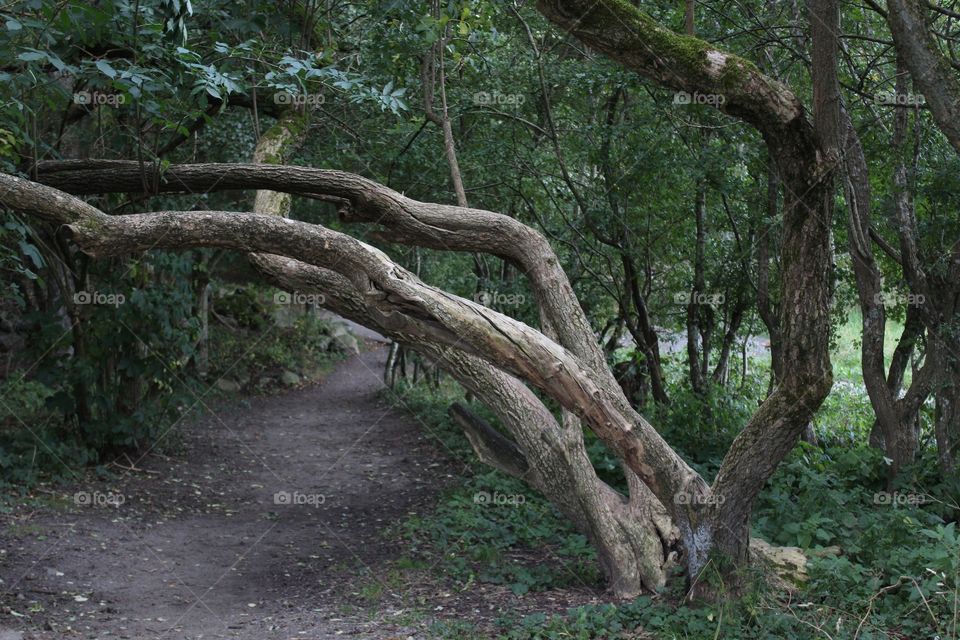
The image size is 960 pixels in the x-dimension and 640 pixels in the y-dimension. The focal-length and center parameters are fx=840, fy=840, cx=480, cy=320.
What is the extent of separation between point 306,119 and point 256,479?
4.12 meters

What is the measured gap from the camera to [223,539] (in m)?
7.19

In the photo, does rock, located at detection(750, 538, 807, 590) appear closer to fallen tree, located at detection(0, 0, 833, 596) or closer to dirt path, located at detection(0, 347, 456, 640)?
fallen tree, located at detection(0, 0, 833, 596)

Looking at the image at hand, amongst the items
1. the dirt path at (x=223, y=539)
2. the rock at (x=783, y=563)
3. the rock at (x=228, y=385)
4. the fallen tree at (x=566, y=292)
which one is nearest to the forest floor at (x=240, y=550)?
the dirt path at (x=223, y=539)

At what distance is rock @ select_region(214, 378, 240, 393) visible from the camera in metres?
14.5

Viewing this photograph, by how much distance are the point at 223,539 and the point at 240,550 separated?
37 centimetres

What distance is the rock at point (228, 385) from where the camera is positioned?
14.5m

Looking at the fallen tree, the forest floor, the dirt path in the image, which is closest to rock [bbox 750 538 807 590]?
the fallen tree

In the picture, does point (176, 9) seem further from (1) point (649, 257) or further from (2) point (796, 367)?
(1) point (649, 257)

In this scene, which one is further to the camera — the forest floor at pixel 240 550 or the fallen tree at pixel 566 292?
the forest floor at pixel 240 550

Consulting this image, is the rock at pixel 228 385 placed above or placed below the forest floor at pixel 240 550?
above

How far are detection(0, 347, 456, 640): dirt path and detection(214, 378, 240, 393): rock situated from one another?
253cm

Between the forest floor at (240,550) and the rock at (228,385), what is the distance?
3.13 m

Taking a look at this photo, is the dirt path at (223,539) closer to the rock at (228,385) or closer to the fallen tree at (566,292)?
the fallen tree at (566,292)

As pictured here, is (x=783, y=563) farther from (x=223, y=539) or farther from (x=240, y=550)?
(x=223, y=539)
